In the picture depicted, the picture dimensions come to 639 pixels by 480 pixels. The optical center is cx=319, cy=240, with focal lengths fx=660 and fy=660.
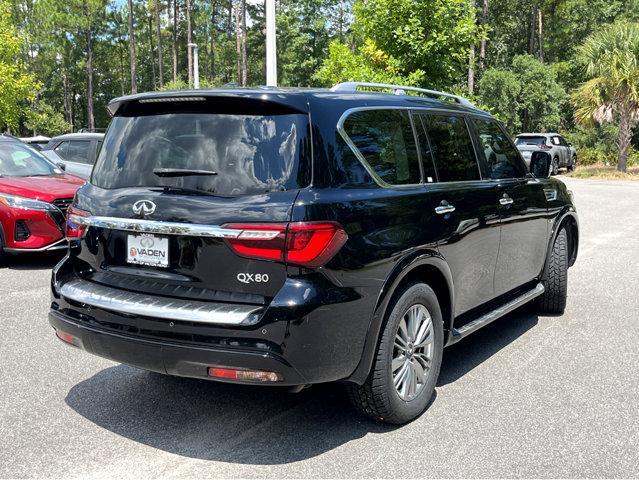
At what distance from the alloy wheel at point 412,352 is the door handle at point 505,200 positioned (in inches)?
53.2

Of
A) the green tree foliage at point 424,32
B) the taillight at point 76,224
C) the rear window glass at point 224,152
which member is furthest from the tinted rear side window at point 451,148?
the green tree foliage at point 424,32

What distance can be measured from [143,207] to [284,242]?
2.75 ft

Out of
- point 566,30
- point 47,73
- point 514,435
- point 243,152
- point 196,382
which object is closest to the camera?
point 243,152

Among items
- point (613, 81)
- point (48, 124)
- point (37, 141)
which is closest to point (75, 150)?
point (37, 141)

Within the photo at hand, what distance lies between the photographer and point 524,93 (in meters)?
38.1

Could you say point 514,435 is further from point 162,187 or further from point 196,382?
point 162,187

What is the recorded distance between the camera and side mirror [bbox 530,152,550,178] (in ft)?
19.4

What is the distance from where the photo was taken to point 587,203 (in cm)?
1755

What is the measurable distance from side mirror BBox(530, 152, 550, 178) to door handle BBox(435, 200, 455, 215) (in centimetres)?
201

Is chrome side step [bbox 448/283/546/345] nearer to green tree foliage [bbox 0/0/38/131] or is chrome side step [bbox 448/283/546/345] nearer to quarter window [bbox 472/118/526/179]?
quarter window [bbox 472/118/526/179]

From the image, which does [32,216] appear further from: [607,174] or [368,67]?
[607,174]

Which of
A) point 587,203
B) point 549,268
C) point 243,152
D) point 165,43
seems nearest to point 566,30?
point 587,203

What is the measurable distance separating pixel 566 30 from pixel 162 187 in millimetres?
48971

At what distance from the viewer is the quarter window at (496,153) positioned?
16.6ft
